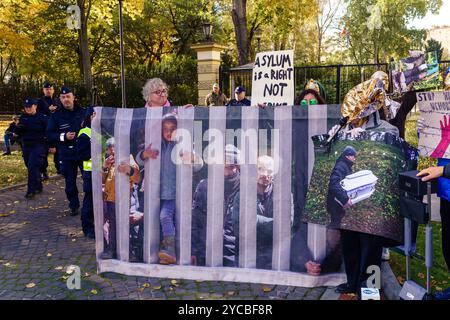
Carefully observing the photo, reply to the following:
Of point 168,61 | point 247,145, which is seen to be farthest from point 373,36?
point 247,145

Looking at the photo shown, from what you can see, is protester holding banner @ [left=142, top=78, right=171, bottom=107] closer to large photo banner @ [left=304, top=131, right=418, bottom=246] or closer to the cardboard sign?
the cardboard sign

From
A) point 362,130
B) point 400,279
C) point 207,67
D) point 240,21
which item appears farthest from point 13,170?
point 240,21

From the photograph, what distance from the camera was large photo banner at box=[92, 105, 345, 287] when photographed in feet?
14.0

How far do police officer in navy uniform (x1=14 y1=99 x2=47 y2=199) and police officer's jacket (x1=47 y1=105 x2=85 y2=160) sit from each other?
6.59ft

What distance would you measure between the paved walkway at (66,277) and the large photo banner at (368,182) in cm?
78

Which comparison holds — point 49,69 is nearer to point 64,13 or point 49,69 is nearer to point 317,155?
point 64,13

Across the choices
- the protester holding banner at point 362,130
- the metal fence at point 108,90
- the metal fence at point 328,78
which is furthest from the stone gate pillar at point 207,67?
the protester holding banner at point 362,130

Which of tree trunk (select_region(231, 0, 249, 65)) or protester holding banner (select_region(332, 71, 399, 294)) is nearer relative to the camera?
protester holding banner (select_region(332, 71, 399, 294))

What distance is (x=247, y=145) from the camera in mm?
4336

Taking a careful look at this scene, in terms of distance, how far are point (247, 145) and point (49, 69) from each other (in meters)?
34.9

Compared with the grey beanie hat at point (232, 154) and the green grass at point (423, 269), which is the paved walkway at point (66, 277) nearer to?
the green grass at point (423, 269)

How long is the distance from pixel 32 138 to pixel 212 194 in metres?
5.35

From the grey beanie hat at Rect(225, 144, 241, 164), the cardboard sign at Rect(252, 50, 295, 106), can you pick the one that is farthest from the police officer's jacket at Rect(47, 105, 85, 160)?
the grey beanie hat at Rect(225, 144, 241, 164)

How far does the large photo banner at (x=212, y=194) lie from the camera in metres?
4.27
